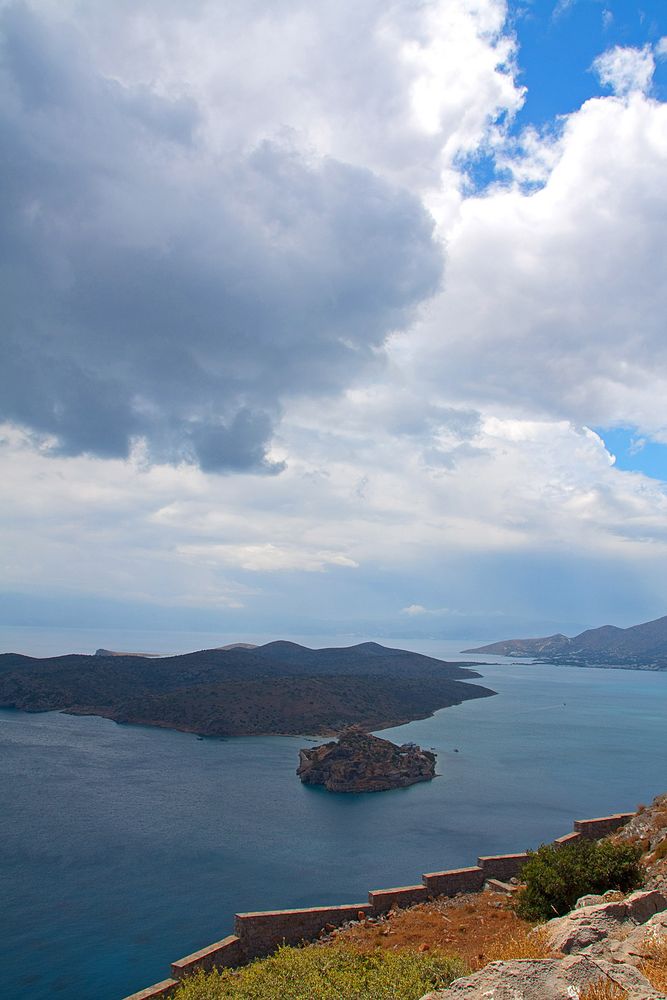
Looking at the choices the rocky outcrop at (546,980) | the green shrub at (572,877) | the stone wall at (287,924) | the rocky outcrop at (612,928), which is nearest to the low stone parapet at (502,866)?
the stone wall at (287,924)

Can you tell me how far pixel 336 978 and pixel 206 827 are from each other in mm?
53211

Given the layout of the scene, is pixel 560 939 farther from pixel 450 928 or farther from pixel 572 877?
pixel 450 928

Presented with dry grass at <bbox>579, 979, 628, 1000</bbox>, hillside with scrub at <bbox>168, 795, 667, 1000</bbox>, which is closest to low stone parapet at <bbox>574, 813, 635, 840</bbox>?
hillside with scrub at <bbox>168, 795, 667, 1000</bbox>

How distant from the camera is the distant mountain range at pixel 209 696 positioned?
119 m

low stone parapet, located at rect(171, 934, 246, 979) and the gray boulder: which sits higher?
the gray boulder

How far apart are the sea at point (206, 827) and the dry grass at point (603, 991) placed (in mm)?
33288

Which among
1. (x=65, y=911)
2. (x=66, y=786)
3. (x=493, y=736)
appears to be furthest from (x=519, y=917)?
(x=493, y=736)

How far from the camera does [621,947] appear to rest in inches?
354

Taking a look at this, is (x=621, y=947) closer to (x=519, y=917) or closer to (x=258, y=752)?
(x=519, y=917)

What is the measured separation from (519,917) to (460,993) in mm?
13020

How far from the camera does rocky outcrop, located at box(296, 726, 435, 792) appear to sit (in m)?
79.7

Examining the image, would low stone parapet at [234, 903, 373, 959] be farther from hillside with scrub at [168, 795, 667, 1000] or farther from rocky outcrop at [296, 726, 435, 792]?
rocky outcrop at [296, 726, 435, 792]

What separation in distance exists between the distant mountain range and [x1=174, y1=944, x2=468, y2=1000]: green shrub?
104 metres

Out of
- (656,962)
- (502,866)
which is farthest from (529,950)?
(502,866)
